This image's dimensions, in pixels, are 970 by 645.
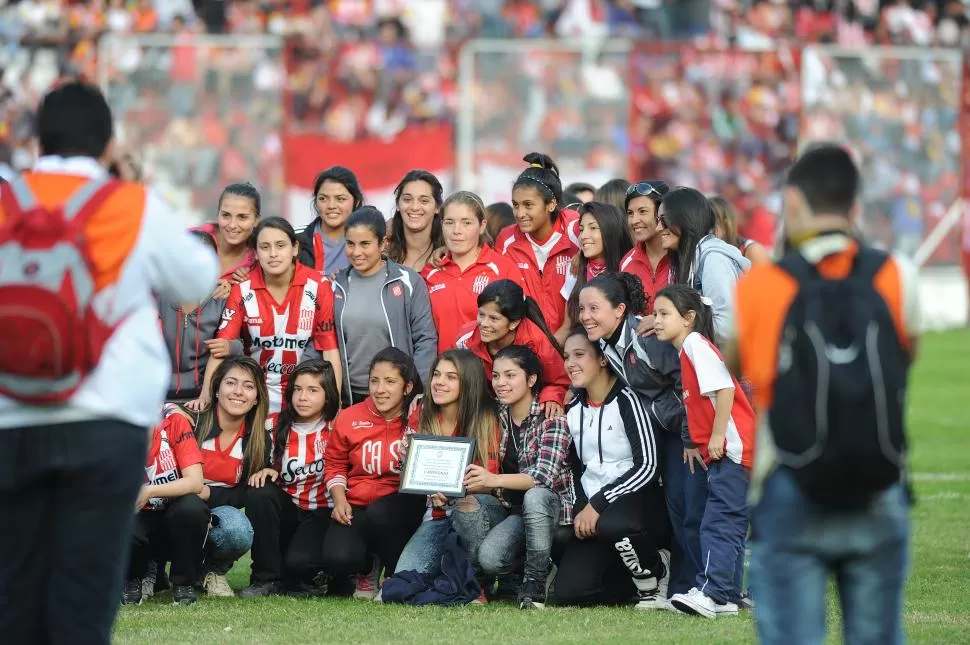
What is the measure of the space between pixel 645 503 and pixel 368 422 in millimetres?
1381

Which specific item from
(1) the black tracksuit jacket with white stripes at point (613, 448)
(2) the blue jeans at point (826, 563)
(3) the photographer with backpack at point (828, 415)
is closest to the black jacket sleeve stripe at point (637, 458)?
(1) the black tracksuit jacket with white stripes at point (613, 448)

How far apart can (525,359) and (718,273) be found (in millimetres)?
997

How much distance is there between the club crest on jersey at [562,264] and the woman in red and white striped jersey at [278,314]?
123 cm

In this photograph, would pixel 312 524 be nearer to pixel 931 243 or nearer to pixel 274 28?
pixel 274 28

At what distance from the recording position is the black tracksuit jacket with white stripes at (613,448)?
6699 millimetres

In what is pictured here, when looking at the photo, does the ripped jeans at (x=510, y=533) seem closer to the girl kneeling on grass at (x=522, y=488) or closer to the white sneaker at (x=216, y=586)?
the girl kneeling on grass at (x=522, y=488)

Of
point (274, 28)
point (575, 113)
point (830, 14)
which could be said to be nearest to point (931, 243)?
point (830, 14)

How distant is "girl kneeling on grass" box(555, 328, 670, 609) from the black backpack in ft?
10.6

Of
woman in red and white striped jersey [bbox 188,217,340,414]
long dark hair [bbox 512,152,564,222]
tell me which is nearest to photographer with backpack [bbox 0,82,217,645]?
woman in red and white striped jersey [bbox 188,217,340,414]

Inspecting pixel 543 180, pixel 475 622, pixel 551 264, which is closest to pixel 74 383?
pixel 475 622

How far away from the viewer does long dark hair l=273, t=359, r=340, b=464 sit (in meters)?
7.14

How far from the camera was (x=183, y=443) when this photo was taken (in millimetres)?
6840

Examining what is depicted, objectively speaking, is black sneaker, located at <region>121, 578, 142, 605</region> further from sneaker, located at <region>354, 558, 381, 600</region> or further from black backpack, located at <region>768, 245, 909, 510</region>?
black backpack, located at <region>768, 245, 909, 510</region>

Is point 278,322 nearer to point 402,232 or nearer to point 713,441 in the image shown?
point 402,232
